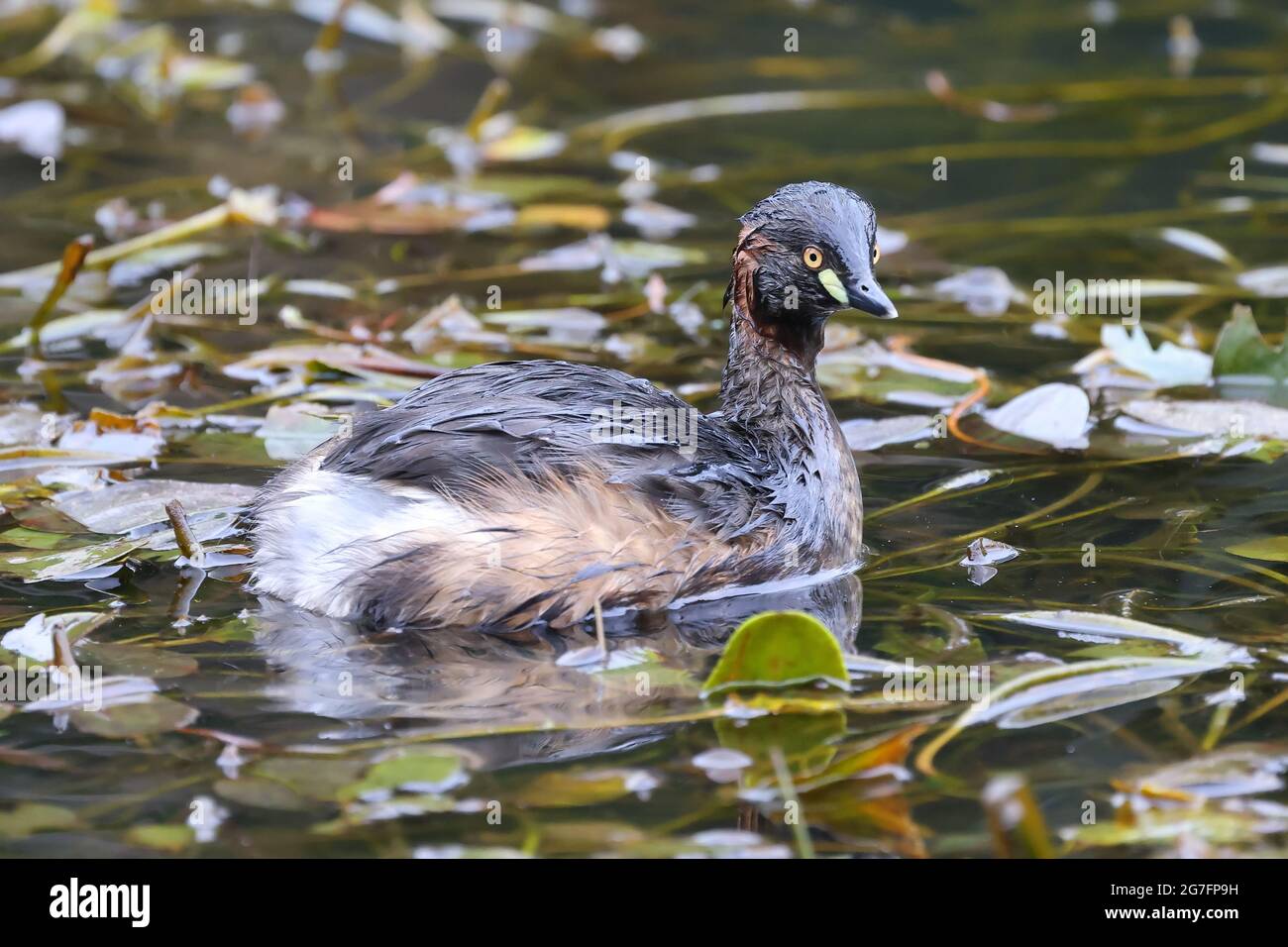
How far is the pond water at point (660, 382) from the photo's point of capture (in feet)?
12.0

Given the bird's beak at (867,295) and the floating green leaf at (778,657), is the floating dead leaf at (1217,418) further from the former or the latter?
the floating green leaf at (778,657)

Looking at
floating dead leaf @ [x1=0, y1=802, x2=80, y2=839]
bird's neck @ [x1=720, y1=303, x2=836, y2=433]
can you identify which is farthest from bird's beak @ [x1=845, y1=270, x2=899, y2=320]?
floating dead leaf @ [x1=0, y1=802, x2=80, y2=839]

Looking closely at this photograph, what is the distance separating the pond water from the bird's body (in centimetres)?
12

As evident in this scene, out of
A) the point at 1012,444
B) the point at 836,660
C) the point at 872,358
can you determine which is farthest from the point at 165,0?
the point at 836,660

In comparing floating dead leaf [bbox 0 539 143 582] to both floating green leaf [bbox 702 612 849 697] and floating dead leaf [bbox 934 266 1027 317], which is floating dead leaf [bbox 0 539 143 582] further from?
floating dead leaf [bbox 934 266 1027 317]

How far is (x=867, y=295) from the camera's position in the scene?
15.9ft

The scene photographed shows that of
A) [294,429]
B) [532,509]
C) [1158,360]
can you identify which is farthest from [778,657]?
[1158,360]

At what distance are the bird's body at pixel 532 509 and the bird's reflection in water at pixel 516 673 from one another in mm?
79

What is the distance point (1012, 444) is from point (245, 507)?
8.15 ft

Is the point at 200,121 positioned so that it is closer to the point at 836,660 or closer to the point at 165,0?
the point at 165,0

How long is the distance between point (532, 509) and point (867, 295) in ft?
3.70

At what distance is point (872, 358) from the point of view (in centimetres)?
655

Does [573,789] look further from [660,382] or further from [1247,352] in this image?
[1247,352]

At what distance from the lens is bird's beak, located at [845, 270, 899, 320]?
4.81 meters
